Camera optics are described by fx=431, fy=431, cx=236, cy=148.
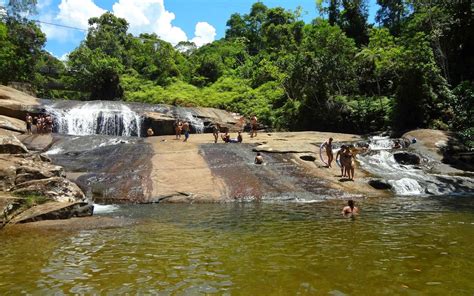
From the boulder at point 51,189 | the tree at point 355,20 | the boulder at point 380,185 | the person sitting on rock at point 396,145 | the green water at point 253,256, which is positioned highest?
the tree at point 355,20

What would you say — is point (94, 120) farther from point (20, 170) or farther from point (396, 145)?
point (396, 145)

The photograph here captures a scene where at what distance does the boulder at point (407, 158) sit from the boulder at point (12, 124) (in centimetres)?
2278

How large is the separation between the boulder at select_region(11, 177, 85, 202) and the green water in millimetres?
3149

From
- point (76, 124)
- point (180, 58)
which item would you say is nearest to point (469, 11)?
point (76, 124)

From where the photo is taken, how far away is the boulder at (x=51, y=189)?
14.0 metres

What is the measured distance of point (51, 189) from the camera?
1444 cm

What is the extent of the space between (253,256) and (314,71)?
28.7 m

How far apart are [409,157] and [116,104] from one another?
74.3 ft

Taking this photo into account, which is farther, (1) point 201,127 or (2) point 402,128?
(1) point 201,127

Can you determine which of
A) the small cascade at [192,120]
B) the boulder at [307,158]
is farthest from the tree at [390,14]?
the boulder at [307,158]

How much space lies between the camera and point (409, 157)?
76.6ft

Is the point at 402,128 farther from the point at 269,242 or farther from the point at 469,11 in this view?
the point at 269,242

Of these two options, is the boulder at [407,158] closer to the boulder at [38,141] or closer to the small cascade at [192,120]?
the small cascade at [192,120]

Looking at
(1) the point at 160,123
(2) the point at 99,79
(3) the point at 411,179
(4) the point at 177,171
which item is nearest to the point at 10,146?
(4) the point at 177,171
